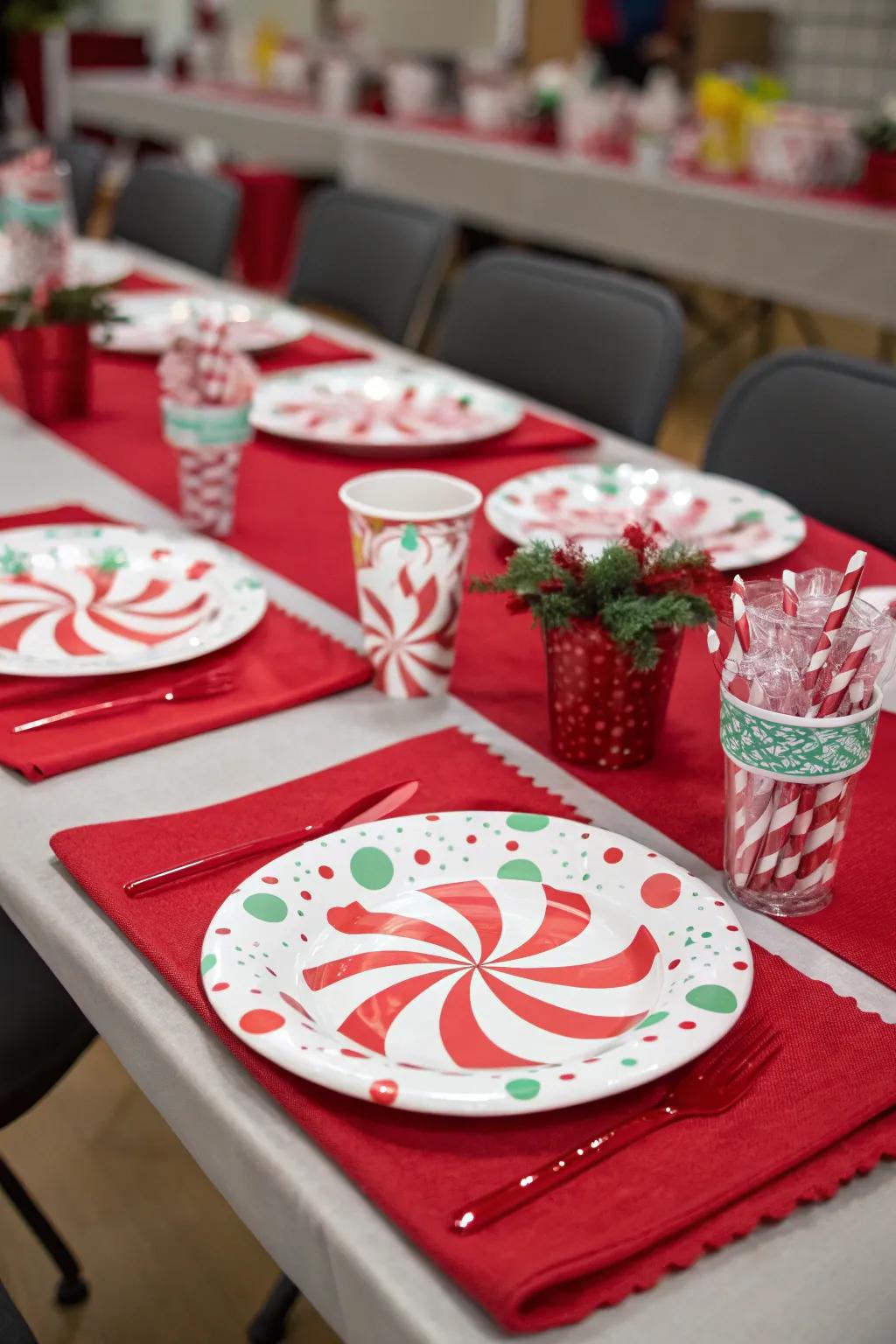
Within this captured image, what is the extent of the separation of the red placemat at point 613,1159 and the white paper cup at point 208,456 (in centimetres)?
58

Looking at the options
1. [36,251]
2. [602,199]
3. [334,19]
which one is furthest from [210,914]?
[334,19]

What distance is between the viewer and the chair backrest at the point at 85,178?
11.2 ft

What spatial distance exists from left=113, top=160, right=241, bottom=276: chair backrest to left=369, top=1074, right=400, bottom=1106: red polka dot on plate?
2.38 m

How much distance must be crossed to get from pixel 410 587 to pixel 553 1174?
0.48m

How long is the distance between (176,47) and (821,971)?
22.4ft

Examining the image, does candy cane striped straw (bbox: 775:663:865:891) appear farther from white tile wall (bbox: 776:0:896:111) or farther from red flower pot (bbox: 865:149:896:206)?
white tile wall (bbox: 776:0:896:111)

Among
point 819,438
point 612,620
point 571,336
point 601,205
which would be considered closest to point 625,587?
point 612,620

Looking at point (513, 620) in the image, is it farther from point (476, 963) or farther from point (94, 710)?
point (476, 963)

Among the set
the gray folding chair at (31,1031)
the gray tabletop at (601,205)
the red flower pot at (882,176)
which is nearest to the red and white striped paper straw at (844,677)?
the gray folding chair at (31,1031)

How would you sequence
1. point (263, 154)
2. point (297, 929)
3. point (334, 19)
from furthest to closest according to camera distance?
point (334, 19), point (263, 154), point (297, 929)

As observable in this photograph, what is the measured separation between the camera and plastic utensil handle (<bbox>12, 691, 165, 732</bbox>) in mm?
917

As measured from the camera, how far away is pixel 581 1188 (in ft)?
1.82

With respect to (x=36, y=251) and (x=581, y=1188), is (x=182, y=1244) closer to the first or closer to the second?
(x=581, y=1188)

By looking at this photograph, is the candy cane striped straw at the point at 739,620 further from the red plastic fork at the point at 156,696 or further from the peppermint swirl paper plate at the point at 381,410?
the peppermint swirl paper plate at the point at 381,410
